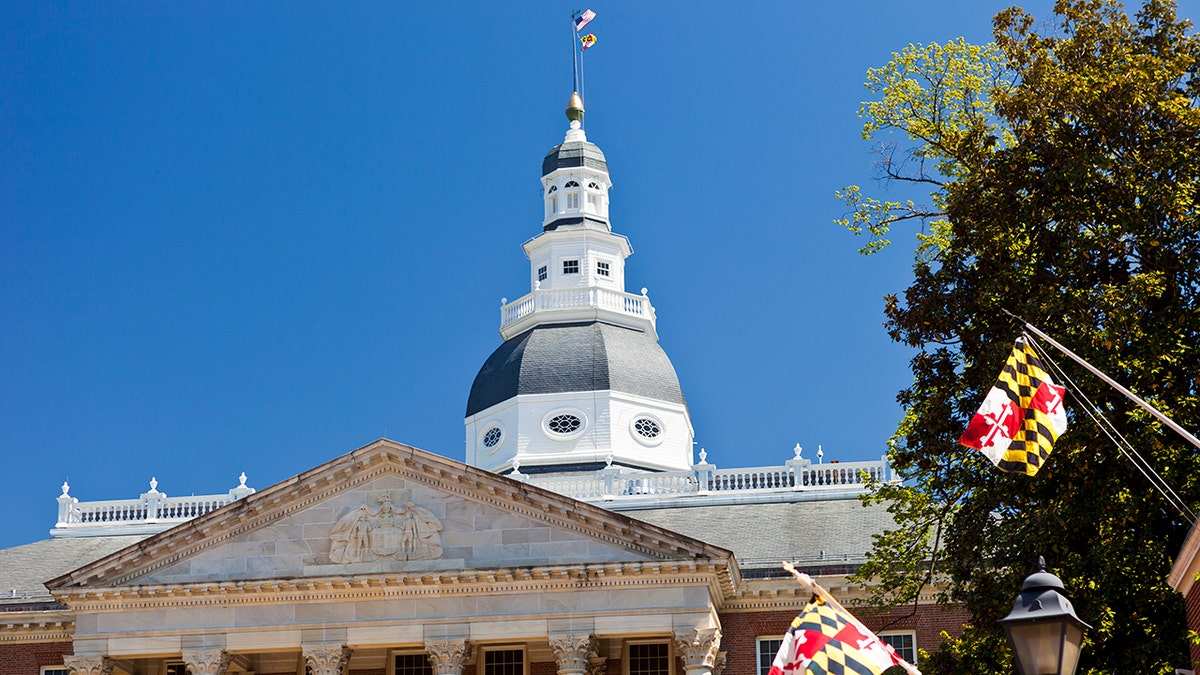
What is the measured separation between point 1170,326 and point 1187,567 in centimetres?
555

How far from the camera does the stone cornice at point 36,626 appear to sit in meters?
45.6

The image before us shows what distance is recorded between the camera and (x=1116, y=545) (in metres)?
28.1

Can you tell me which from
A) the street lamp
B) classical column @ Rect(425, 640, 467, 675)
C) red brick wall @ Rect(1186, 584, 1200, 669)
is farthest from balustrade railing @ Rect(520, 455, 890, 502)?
the street lamp

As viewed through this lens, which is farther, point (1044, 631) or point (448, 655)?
point (448, 655)

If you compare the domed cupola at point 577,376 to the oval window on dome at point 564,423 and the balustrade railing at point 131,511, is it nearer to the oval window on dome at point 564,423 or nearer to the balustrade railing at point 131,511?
the oval window on dome at point 564,423

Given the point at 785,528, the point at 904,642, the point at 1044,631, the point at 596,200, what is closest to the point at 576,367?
the point at 596,200

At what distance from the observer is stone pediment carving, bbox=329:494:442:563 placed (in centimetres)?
4291

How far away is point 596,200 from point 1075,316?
127ft

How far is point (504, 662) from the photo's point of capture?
44.7m

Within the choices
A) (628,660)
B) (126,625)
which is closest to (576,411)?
Answer: (628,660)

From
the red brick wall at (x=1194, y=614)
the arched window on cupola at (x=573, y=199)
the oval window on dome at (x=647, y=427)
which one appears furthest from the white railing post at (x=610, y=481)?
the red brick wall at (x=1194, y=614)

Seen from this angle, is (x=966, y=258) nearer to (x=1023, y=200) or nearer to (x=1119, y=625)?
(x=1023, y=200)

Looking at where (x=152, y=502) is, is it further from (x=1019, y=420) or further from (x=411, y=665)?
(x=1019, y=420)

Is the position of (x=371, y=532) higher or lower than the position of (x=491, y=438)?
lower
